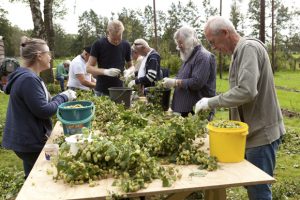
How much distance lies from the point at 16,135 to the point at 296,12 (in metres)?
32.1

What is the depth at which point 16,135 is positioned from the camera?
2459 millimetres

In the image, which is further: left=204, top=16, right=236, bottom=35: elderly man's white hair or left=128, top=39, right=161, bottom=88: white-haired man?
left=128, top=39, right=161, bottom=88: white-haired man

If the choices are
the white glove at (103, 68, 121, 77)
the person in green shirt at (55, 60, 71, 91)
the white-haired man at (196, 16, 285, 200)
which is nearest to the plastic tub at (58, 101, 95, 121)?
the white-haired man at (196, 16, 285, 200)

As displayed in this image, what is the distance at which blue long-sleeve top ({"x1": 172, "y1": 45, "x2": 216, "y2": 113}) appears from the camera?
2.96m

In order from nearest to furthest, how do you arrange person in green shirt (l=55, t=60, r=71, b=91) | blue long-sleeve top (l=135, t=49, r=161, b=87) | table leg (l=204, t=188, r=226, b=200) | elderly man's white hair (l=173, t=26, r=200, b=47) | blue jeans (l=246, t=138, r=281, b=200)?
table leg (l=204, t=188, r=226, b=200)
blue jeans (l=246, t=138, r=281, b=200)
elderly man's white hair (l=173, t=26, r=200, b=47)
blue long-sleeve top (l=135, t=49, r=161, b=87)
person in green shirt (l=55, t=60, r=71, b=91)

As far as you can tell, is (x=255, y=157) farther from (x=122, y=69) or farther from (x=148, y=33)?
(x=148, y=33)

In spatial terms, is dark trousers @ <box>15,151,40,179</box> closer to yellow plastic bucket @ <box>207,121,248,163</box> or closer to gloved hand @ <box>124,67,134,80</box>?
yellow plastic bucket @ <box>207,121,248,163</box>

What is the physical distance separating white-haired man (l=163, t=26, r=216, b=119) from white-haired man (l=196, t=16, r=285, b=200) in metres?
0.66

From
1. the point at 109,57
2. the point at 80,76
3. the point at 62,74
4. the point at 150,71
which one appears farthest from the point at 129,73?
the point at 62,74

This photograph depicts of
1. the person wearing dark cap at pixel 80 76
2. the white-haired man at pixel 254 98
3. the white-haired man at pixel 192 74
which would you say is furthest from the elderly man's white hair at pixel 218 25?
the person wearing dark cap at pixel 80 76

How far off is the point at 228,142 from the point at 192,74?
1212 mm

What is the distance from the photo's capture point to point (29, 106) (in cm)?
237

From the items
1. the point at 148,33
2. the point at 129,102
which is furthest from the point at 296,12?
the point at 129,102

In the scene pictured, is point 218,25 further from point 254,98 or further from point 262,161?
point 262,161
